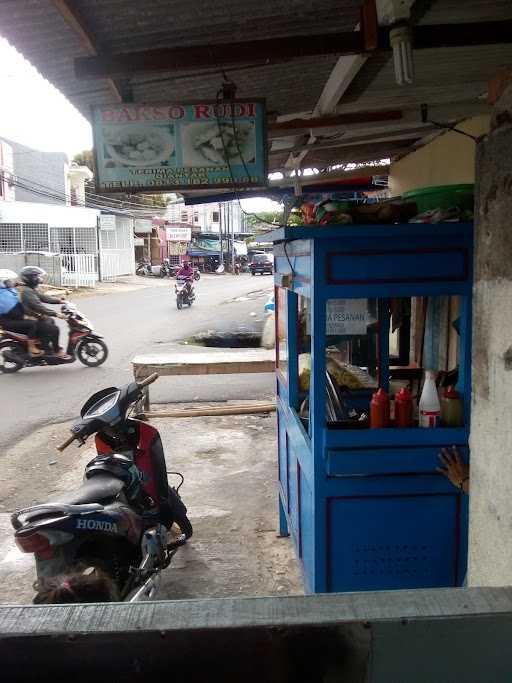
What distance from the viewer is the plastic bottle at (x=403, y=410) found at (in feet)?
8.36

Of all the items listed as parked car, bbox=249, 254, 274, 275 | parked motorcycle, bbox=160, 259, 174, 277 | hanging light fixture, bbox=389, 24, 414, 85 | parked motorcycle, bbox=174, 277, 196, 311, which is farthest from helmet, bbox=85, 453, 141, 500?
parked car, bbox=249, 254, 274, 275

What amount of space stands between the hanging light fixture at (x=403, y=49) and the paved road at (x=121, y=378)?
5081mm

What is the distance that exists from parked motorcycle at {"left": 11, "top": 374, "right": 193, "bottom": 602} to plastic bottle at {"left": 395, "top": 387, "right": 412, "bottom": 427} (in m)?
1.35

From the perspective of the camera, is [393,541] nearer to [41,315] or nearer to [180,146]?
[180,146]

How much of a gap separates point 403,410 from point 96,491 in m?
1.49

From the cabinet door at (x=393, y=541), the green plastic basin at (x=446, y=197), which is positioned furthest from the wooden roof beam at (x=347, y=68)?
the cabinet door at (x=393, y=541)

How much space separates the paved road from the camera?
7004 mm

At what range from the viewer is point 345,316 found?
289cm

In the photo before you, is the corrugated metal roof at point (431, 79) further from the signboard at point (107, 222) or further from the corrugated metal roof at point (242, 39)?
the signboard at point (107, 222)

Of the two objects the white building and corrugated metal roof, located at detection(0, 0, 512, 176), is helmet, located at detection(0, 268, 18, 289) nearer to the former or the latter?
corrugated metal roof, located at detection(0, 0, 512, 176)

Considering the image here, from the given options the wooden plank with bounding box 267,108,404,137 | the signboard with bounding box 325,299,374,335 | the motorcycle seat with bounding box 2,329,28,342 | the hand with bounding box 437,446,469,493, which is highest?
the wooden plank with bounding box 267,108,404,137

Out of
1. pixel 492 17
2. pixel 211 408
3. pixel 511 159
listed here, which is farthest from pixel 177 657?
pixel 211 408

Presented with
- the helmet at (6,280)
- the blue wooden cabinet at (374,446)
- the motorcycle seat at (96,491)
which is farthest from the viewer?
the helmet at (6,280)

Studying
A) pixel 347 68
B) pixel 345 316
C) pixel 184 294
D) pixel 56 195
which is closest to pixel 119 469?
pixel 345 316
